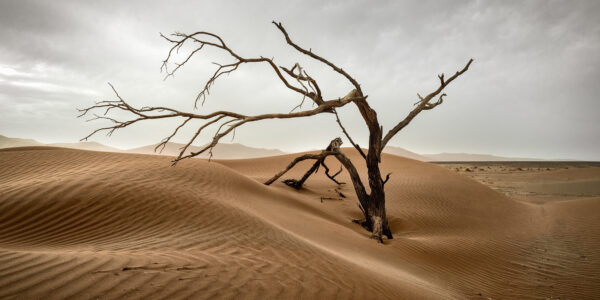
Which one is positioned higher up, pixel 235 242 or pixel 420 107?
pixel 420 107

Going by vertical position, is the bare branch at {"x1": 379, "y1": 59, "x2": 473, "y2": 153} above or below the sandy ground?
above

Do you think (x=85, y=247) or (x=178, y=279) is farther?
(x=85, y=247)

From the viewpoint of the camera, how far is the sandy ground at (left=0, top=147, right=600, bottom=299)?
2346mm

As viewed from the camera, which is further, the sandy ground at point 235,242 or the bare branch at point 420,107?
the bare branch at point 420,107

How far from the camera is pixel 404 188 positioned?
11969 mm

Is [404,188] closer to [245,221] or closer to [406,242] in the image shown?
[406,242]

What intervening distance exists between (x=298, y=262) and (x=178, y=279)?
137 cm

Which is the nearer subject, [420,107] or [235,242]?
[235,242]

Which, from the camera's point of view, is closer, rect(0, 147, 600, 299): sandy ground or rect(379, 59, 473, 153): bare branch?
rect(0, 147, 600, 299): sandy ground

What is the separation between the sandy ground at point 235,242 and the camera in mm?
2346

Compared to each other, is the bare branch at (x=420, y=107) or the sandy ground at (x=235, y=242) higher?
the bare branch at (x=420, y=107)

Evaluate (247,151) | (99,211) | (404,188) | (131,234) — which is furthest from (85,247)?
(247,151)

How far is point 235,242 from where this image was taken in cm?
379

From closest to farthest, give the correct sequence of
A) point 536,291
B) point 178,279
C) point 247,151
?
point 178,279
point 536,291
point 247,151
